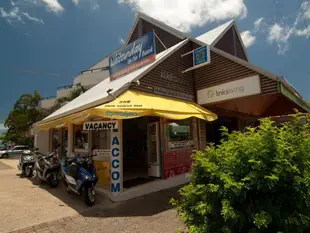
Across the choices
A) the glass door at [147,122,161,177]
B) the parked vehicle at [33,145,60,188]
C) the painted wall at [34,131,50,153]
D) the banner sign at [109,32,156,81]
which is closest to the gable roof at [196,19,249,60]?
the banner sign at [109,32,156,81]

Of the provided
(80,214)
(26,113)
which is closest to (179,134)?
(80,214)

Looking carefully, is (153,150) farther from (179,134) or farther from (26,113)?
(26,113)

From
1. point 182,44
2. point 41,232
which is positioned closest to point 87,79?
point 182,44

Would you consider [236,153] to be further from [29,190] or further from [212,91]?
[29,190]

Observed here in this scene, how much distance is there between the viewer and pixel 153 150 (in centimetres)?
766

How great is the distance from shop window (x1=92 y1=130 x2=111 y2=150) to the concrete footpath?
230 centimetres

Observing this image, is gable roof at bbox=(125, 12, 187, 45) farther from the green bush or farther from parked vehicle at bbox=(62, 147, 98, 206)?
the green bush

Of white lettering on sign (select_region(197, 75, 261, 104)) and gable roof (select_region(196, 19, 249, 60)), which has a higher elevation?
gable roof (select_region(196, 19, 249, 60))

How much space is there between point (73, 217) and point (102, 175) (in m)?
2.24

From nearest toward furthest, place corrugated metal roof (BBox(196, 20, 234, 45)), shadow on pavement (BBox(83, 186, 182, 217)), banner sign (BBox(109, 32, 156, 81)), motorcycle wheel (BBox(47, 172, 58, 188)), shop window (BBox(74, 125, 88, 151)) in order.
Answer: shadow on pavement (BBox(83, 186, 182, 217))
motorcycle wheel (BBox(47, 172, 58, 188))
banner sign (BBox(109, 32, 156, 81))
shop window (BBox(74, 125, 88, 151))
corrugated metal roof (BBox(196, 20, 234, 45))

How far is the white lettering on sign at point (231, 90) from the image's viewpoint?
6676mm

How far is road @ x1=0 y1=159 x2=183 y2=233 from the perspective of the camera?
4.02 m

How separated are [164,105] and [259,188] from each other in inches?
180

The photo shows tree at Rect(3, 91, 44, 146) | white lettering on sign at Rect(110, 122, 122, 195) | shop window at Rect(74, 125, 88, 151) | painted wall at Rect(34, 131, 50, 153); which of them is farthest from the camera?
tree at Rect(3, 91, 44, 146)
